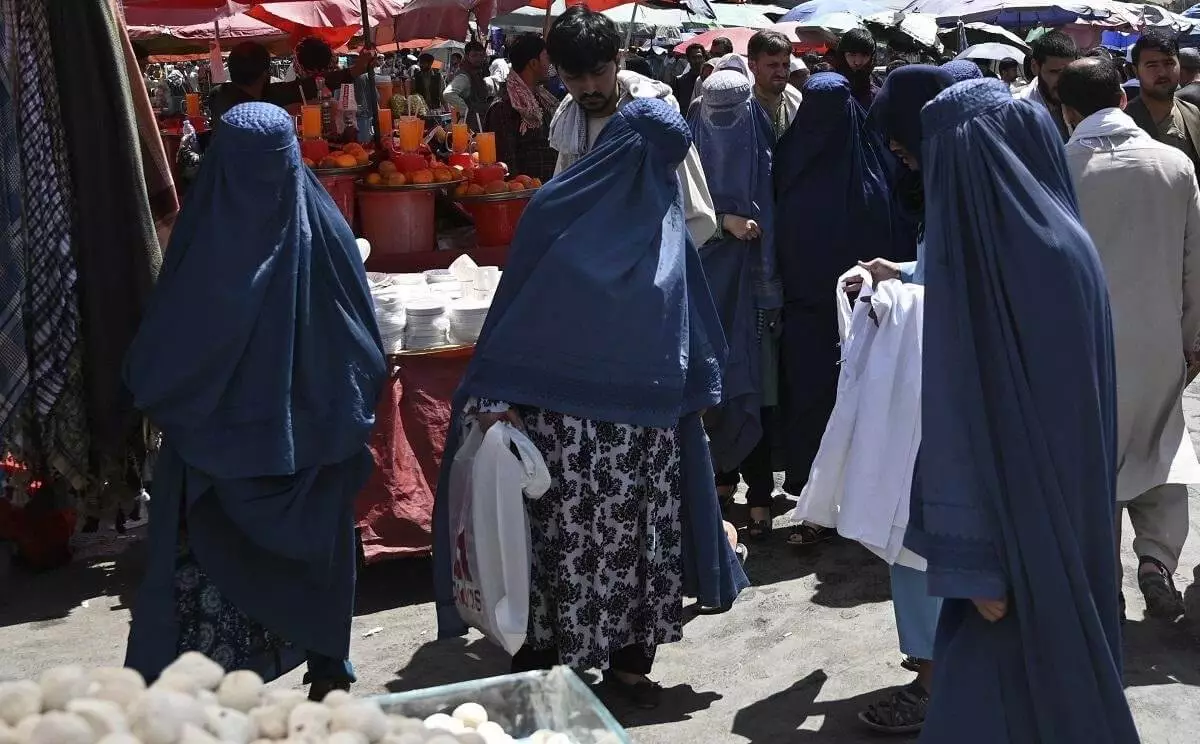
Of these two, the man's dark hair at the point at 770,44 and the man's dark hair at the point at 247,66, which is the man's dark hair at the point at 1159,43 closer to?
the man's dark hair at the point at 770,44

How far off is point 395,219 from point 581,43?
49.0 inches

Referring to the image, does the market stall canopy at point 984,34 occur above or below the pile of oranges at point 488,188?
above

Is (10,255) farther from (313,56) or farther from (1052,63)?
(313,56)

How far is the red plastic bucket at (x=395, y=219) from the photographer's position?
16.5 ft

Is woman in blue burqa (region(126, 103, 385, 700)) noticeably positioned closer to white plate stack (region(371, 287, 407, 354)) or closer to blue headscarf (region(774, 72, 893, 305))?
white plate stack (region(371, 287, 407, 354))

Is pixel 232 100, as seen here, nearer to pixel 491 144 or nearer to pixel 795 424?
pixel 491 144

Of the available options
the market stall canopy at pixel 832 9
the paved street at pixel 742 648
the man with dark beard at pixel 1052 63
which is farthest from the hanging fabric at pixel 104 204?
the market stall canopy at pixel 832 9

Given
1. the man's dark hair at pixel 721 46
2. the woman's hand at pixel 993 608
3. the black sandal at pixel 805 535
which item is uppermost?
the man's dark hair at pixel 721 46

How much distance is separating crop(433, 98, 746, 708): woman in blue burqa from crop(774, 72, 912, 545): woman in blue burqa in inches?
58.4

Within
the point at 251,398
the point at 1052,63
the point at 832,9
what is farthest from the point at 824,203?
the point at 832,9

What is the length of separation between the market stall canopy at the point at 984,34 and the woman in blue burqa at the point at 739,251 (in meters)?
15.9

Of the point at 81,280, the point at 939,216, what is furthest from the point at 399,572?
the point at 939,216

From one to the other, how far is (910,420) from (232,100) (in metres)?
3.90

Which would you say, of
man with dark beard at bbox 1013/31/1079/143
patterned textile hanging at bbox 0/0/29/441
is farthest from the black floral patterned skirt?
man with dark beard at bbox 1013/31/1079/143
